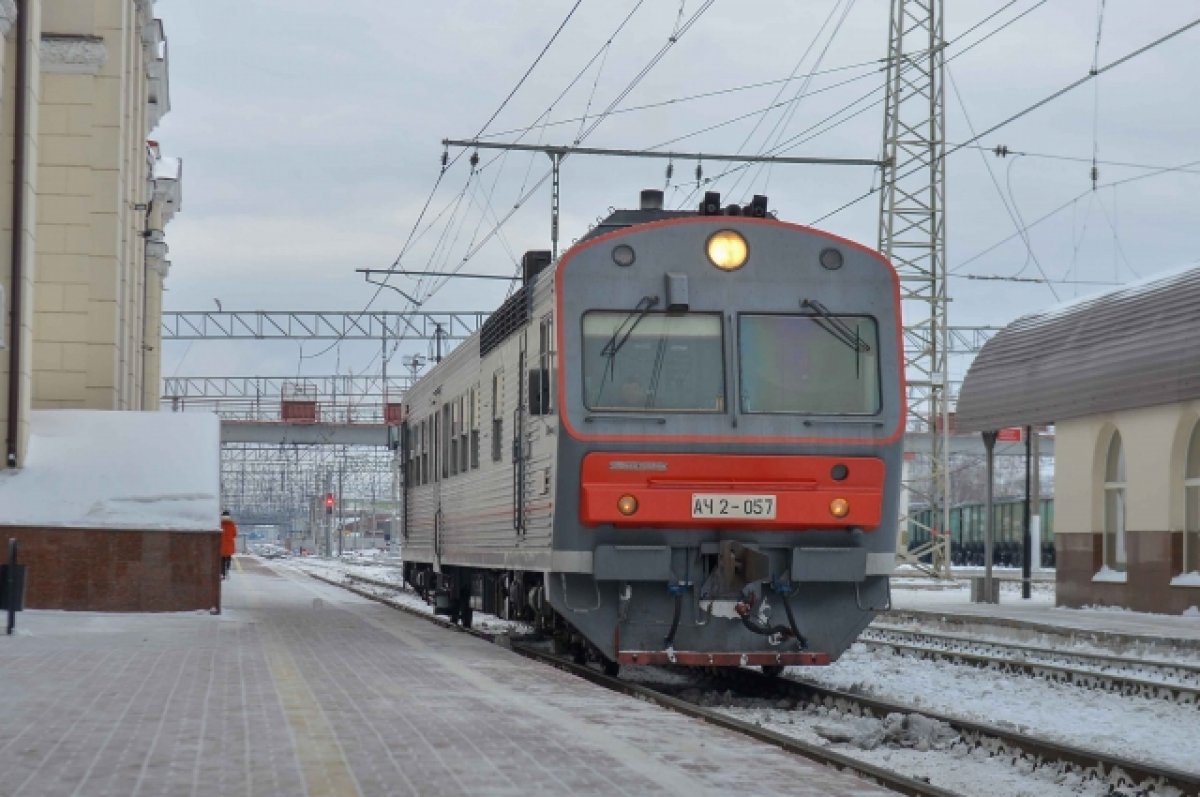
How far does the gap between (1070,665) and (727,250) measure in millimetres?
6426

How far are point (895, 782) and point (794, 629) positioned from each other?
5.00m

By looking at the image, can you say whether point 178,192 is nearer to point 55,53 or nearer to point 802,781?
point 55,53

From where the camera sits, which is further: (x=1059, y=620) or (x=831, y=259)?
(x=1059, y=620)

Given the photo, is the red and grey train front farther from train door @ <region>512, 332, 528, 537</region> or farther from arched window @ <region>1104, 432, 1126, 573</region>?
arched window @ <region>1104, 432, 1126, 573</region>

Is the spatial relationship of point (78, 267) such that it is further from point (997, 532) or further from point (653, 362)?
point (997, 532)

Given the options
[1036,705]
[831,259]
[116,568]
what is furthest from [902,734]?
[116,568]

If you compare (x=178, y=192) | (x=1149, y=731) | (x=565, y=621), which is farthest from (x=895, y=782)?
(x=178, y=192)

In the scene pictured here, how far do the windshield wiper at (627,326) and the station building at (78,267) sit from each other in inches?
361

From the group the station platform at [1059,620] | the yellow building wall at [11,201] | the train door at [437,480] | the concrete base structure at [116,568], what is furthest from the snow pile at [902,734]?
the yellow building wall at [11,201]

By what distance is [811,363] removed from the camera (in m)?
13.4

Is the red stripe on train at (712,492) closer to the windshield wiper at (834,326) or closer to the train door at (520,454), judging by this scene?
the windshield wiper at (834,326)

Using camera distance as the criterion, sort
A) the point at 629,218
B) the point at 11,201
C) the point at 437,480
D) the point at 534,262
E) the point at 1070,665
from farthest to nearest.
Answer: the point at 11,201
the point at 437,480
the point at 1070,665
the point at 534,262
the point at 629,218

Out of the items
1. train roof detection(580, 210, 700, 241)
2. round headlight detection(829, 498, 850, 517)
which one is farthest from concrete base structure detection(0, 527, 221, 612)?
round headlight detection(829, 498, 850, 517)

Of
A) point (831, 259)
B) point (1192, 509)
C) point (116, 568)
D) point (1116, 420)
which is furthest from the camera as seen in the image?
point (1116, 420)
